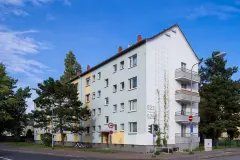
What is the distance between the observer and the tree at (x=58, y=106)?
139ft

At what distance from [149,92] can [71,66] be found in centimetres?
3818

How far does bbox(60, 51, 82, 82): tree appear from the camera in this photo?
69706 mm

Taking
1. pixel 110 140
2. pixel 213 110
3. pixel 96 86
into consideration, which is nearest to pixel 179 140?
pixel 110 140

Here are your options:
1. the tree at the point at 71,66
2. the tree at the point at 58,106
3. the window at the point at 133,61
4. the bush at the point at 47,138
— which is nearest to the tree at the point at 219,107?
the window at the point at 133,61

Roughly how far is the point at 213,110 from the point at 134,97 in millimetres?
15893

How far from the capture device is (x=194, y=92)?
40.5 m

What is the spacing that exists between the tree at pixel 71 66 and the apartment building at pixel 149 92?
2722 centimetres

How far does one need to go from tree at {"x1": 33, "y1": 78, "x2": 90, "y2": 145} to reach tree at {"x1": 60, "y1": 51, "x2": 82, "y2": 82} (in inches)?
988

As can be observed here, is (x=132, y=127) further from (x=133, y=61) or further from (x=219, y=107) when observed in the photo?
(x=219, y=107)

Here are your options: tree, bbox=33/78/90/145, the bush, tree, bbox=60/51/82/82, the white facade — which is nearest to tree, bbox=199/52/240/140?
the white facade

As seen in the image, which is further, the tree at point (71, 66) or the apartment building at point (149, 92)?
the tree at point (71, 66)

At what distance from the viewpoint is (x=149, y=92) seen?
35.1m

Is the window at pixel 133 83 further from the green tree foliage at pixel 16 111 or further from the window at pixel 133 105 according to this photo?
the green tree foliage at pixel 16 111

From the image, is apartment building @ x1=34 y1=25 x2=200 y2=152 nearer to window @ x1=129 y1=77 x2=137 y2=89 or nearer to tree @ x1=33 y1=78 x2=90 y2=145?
window @ x1=129 y1=77 x2=137 y2=89
